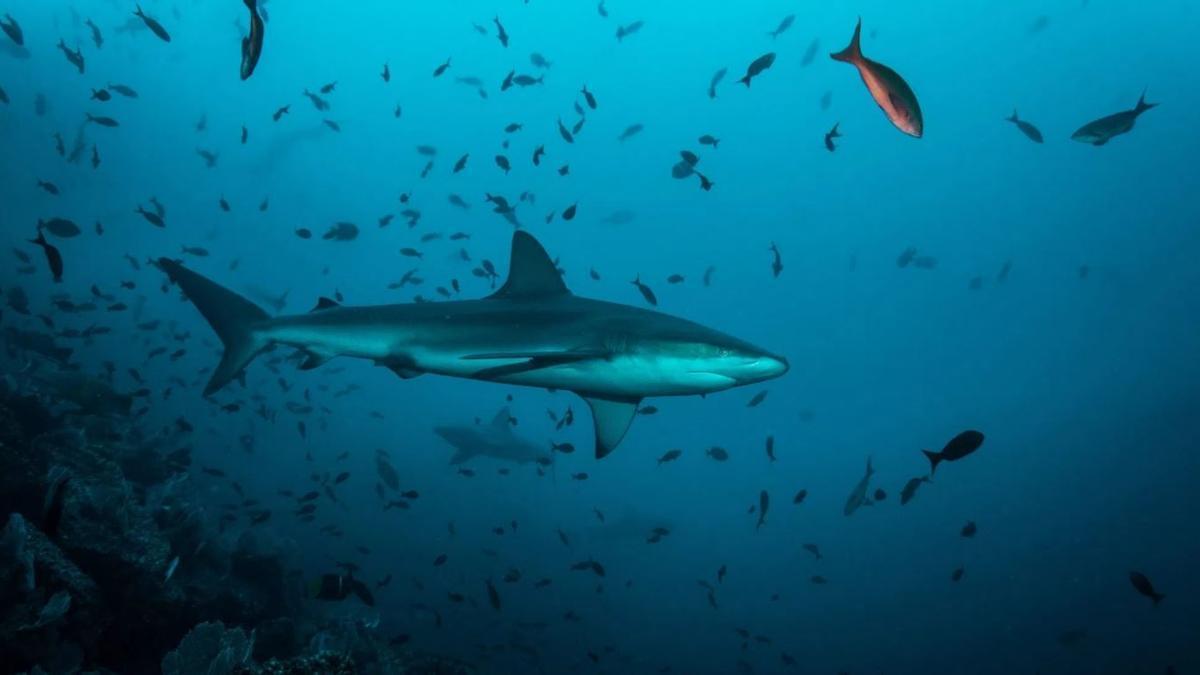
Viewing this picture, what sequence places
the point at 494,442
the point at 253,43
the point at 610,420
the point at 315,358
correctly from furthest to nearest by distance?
the point at 494,442 → the point at 610,420 → the point at 315,358 → the point at 253,43

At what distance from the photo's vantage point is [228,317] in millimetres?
6039

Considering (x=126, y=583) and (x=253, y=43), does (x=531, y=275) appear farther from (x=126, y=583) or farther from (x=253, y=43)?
(x=126, y=583)

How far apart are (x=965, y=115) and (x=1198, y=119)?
1601 cm

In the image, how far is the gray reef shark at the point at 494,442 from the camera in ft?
90.8

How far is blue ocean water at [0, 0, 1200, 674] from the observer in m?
38.0

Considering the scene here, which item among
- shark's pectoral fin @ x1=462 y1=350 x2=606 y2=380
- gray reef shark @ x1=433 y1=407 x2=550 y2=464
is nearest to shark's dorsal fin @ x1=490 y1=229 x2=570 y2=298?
shark's pectoral fin @ x1=462 y1=350 x2=606 y2=380

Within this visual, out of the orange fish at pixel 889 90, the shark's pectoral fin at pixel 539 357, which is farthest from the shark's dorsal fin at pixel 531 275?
the orange fish at pixel 889 90

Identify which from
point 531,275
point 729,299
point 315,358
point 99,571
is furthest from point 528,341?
point 729,299

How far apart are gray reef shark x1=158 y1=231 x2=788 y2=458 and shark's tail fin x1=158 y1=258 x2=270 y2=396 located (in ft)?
0.04

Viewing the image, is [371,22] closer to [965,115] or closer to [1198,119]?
[965,115]

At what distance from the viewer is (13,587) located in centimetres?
566

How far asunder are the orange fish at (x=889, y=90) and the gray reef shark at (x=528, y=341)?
5.64 ft

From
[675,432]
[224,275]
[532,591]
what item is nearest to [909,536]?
[675,432]

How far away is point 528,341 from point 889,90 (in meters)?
3.11
